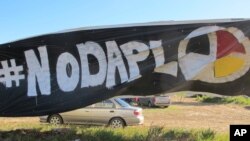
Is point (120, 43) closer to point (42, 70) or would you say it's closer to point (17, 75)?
point (42, 70)

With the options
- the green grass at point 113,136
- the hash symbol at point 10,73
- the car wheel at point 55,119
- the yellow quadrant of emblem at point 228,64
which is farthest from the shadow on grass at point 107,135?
the car wheel at point 55,119

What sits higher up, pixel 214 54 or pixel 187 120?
pixel 214 54

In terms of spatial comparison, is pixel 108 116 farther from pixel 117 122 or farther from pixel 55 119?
pixel 55 119

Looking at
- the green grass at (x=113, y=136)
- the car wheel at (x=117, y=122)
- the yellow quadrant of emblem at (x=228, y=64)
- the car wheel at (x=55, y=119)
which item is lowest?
the car wheel at (x=117, y=122)

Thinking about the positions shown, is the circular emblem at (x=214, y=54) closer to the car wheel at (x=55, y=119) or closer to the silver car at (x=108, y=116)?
the silver car at (x=108, y=116)

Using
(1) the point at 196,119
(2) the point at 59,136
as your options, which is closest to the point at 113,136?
(2) the point at 59,136

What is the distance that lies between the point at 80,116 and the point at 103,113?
1062 mm

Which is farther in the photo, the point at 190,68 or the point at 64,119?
the point at 64,119

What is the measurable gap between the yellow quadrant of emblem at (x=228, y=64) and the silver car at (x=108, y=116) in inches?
374

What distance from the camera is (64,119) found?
19469 mm

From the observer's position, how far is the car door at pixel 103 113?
19078 millimetres

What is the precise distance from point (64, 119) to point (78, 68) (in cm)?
937

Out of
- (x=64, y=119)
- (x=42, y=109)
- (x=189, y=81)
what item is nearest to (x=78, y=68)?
(x=42, y=109)

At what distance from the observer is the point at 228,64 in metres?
9.93
